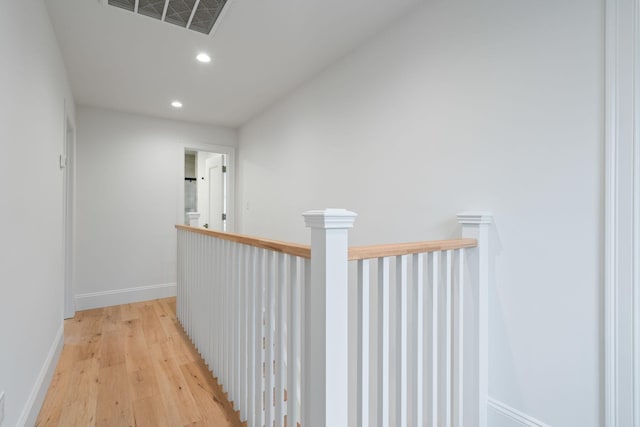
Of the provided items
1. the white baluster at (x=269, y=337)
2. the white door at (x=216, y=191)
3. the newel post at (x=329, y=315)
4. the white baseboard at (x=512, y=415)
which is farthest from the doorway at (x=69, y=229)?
the white baseboard at (x=512, y=415)

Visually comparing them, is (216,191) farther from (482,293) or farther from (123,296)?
(482,293)

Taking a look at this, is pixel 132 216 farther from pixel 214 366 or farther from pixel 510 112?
pixel 510 112

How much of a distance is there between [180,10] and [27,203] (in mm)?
1432

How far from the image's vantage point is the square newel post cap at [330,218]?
2.83 ft

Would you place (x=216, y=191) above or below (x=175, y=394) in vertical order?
above

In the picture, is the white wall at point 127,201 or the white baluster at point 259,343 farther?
the white wall at point 127,201

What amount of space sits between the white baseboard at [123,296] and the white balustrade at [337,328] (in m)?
2.35

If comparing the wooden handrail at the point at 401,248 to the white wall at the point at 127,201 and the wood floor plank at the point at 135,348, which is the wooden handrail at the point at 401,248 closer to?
the wood floor plank at the point at 135,348

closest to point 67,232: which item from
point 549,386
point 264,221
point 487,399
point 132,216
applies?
point 132,216

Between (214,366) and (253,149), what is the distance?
281 cm

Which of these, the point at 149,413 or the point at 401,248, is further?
the point at 149,413

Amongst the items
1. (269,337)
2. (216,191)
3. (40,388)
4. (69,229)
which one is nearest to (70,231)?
(69,229)

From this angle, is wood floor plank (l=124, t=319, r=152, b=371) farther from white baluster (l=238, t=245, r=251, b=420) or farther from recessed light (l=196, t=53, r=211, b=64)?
recessed light (l=196, t=53, r=211, b=64)

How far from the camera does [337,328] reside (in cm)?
91
